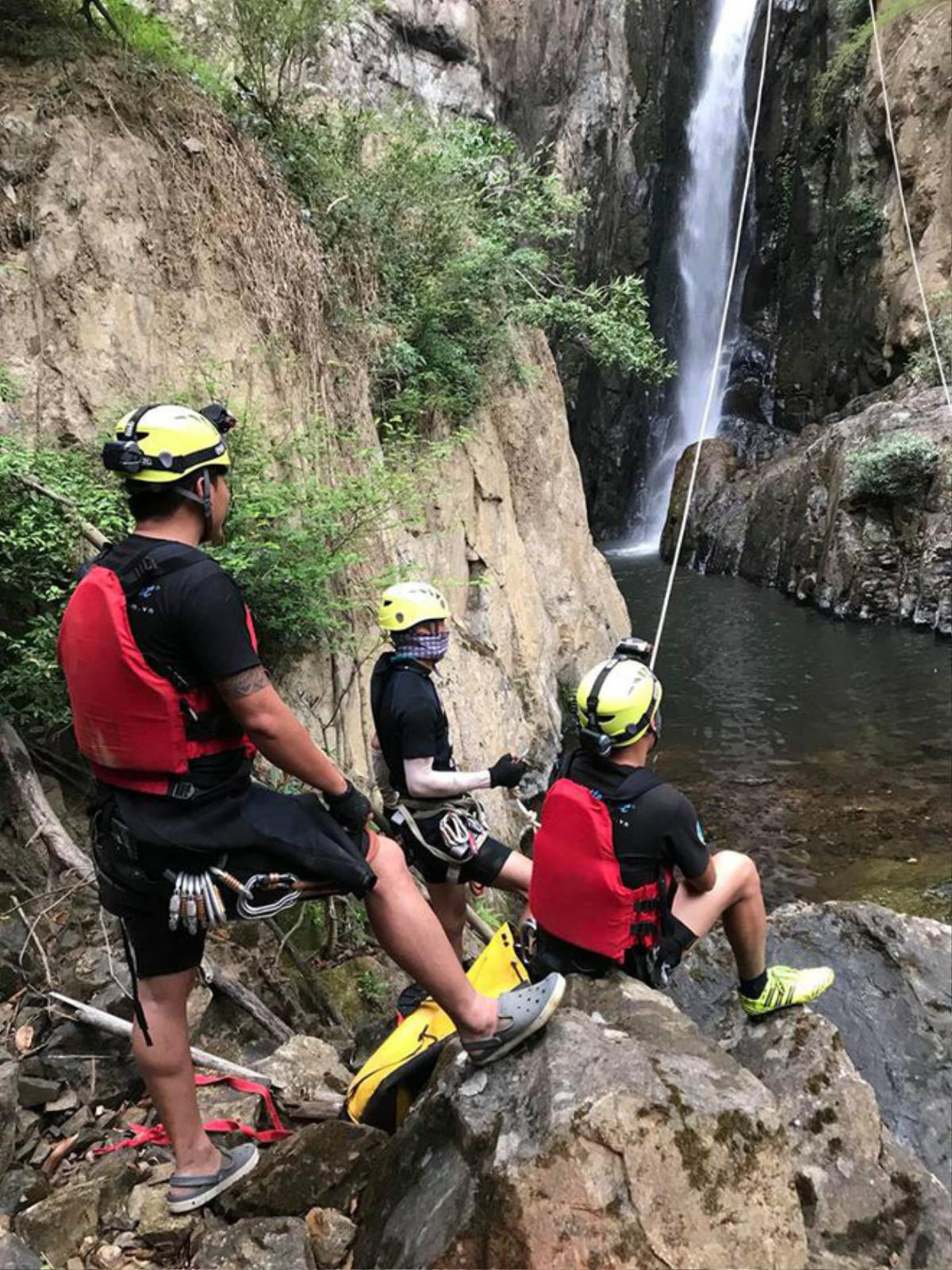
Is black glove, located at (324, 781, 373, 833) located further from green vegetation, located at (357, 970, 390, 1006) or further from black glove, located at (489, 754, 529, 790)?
green vegetation, located at (357, 970, 390, 1006)

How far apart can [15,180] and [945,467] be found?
17912 mm

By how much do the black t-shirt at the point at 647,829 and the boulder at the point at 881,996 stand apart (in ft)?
4.49

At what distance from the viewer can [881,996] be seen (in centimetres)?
480

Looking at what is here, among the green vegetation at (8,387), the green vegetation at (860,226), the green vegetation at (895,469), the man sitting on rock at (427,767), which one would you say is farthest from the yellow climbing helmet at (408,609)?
the green vegetation at (860,226)

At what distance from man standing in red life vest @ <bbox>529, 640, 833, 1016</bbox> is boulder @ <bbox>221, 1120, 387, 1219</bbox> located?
920 millimetres

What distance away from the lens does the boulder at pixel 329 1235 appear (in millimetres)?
2270

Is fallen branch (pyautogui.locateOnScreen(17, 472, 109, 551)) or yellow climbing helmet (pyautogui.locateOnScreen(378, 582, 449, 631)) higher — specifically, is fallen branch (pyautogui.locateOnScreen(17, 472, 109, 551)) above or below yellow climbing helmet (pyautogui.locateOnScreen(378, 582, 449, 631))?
Result: above

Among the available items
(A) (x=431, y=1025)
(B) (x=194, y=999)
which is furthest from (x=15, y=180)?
(A) (x=431, y=1025)

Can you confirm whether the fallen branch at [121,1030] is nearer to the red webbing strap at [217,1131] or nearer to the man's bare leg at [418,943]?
the red webbing strap at [217,1131]

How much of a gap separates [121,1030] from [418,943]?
1.77 metres

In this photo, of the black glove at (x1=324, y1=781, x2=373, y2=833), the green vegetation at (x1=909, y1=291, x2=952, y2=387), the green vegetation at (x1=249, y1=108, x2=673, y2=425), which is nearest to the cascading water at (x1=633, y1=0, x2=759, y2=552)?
the green vegetation at (x1=909, y1=291, x2=952, y2=387)

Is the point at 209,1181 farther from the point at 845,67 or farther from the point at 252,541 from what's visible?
the point at 845,67

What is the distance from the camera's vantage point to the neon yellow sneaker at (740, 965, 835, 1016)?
145 inches

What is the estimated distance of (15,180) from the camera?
5391 millimetres
